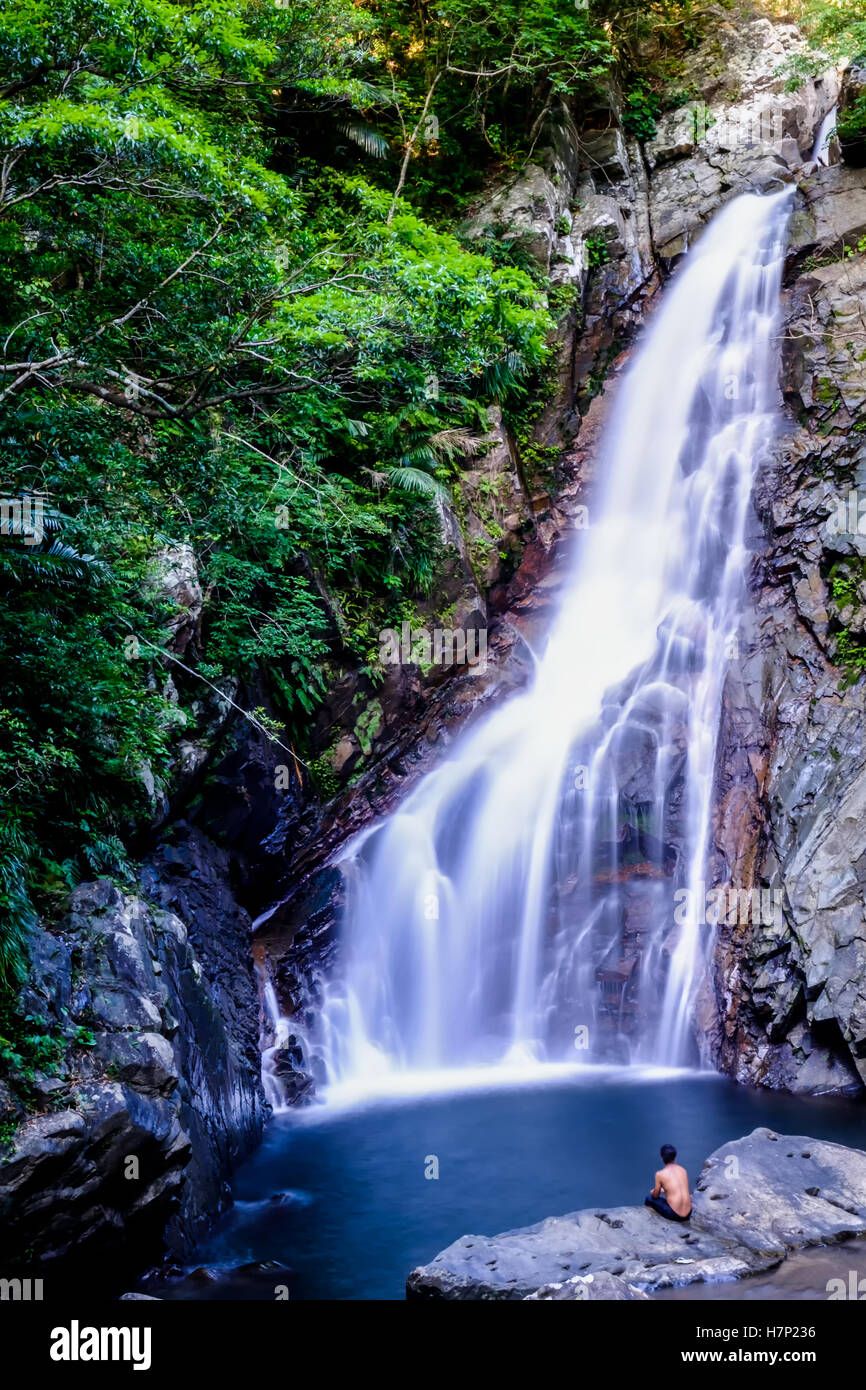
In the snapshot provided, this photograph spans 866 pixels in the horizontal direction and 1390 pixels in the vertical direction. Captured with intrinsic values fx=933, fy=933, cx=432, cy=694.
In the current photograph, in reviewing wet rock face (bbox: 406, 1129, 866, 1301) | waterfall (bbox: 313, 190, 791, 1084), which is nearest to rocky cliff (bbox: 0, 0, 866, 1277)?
waterfall (bbox: 313, 190, 791, 1084)

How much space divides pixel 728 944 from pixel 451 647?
6232 millimetres

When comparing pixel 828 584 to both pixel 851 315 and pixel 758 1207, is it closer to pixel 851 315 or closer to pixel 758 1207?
pixel 851 315

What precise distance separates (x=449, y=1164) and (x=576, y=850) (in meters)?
5.06

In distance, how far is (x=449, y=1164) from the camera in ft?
32.1

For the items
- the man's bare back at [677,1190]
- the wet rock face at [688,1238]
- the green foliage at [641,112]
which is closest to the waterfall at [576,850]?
the wet rock face at [688,1238]

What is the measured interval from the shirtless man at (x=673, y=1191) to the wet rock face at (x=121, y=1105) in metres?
3.93

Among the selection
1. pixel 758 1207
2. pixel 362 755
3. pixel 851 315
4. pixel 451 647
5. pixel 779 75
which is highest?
pixel 779 75

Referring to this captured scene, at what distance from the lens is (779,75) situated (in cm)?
2133

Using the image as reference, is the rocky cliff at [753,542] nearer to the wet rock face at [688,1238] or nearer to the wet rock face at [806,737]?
the wet rock face at [806,737]

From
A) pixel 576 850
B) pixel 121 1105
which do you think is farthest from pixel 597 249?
pixel 121 1105

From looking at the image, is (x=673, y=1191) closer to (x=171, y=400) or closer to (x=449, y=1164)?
(x=449, y=1164)

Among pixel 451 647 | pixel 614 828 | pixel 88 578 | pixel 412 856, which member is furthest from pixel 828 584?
pixel 88 578

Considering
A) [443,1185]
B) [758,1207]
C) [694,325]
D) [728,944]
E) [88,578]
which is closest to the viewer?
[758,1207]

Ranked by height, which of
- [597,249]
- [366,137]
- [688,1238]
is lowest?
[688,1238]
